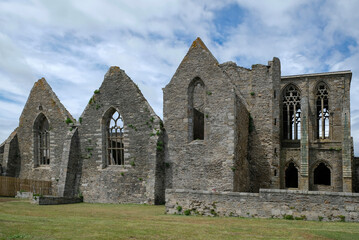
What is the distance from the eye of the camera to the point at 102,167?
66.5ft

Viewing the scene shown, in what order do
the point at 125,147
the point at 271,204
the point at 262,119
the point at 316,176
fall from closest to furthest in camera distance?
1. the point at 271,204
2. the point at 125,147
3. the point at 262,119
4. the point at 316,176

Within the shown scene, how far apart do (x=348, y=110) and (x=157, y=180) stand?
1822 cm

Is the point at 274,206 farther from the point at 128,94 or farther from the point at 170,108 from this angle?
the point at 128,94

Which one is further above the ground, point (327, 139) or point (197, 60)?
point (197, 60)

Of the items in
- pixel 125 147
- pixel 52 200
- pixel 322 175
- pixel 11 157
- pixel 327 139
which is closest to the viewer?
pixel 52 200

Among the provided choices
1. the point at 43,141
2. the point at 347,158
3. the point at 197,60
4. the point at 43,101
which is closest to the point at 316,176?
the point at 347,158

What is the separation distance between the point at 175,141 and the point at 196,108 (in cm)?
291

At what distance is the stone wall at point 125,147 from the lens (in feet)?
61.1

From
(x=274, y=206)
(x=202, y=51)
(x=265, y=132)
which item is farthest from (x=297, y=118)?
(x=274, y=206)

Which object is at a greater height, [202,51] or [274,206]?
[202,51]

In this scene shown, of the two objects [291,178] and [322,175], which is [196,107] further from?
[322,175]

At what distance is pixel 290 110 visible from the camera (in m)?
31.1

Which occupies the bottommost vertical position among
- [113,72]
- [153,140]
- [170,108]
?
[153,140]

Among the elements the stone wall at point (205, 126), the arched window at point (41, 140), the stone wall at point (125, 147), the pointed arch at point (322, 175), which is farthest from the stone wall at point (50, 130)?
the pointed arch at point (322, 175)
